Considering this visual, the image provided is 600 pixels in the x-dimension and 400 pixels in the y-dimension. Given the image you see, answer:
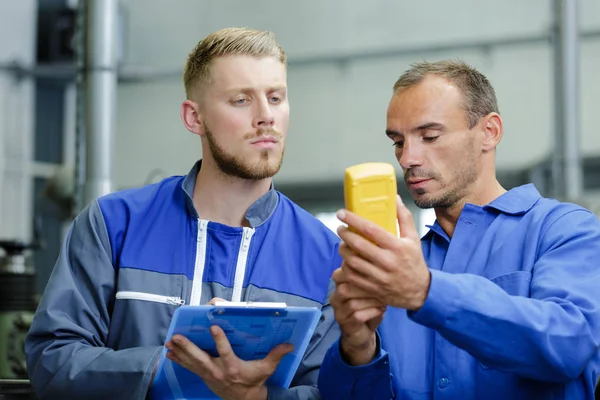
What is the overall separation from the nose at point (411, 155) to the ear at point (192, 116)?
0.42m

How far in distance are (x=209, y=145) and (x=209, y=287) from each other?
0.28 meters

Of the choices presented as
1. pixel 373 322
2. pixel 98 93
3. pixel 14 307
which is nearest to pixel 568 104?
pixel 98 93

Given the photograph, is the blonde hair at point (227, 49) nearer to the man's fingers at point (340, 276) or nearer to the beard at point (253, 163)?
the beard at point (253, 163)

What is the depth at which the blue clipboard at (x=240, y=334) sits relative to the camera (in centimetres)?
132

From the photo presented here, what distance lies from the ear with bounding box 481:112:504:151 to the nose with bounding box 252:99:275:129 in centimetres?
39

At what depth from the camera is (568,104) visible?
5.83 metres

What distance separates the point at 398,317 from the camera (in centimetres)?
155

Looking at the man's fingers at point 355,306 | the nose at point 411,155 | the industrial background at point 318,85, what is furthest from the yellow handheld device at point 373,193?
the industrial background at point 318,85

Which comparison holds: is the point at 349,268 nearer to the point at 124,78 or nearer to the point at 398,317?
the point at 398,317

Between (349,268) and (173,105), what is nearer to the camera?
(349,268)

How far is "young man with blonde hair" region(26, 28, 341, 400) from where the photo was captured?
1.55 m

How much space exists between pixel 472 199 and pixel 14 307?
104 inches

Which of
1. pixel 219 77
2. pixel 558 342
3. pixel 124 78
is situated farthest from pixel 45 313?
pixel 124 78

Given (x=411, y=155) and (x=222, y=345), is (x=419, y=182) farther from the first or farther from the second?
(x=222, y=345)
